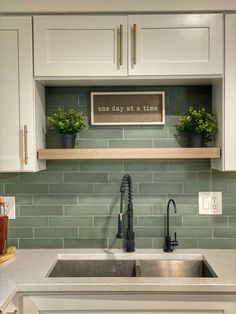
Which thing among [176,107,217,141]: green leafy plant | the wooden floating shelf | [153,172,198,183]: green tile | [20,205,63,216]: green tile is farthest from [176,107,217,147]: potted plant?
[20,205,63,216]: green tile

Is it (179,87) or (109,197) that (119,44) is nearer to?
(179,87)

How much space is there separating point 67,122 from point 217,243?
121 cm

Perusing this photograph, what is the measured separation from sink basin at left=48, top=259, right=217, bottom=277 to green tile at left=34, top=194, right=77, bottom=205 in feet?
1.22

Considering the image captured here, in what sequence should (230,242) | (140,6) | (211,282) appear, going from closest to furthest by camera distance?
(211,282) → (140,6) → (230,242)

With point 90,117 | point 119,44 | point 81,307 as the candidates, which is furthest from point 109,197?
point 119,44

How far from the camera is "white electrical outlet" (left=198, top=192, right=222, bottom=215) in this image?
221cm

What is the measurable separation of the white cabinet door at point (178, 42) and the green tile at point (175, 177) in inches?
25.9

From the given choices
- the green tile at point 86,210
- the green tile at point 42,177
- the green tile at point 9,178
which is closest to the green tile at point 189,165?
Result: the green tile at point 86,210

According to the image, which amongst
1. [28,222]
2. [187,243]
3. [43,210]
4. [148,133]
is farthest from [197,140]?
[28,222]

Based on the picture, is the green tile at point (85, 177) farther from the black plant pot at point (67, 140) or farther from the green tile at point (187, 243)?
the green tile at point (187, 243)

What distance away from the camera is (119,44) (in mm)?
1898

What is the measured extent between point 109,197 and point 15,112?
0.78 meters

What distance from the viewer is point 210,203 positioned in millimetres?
2213

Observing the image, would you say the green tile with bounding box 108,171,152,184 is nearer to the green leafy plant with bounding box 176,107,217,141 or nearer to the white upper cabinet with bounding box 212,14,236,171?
the green leafy plant with bounding box 176,107,217,141
